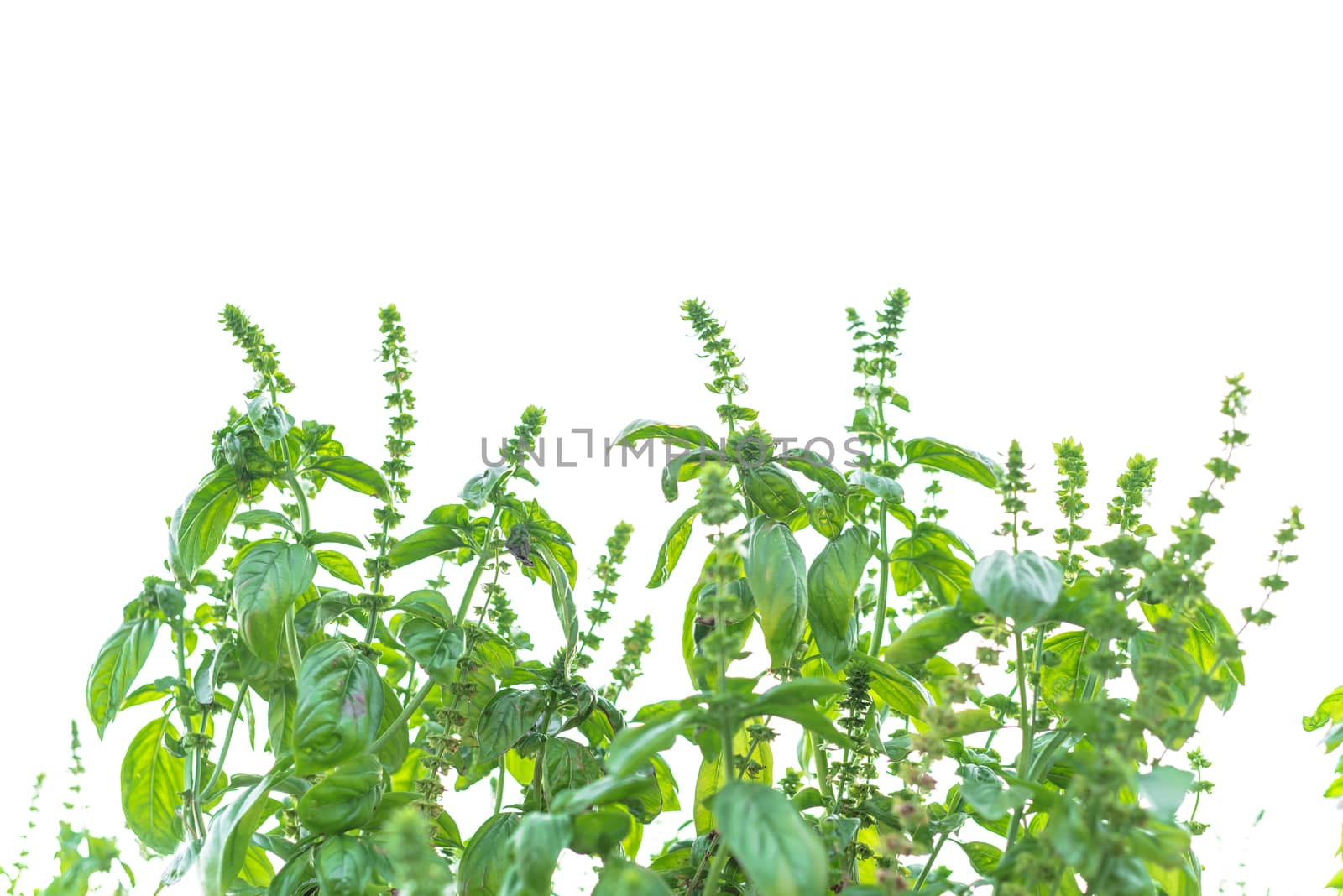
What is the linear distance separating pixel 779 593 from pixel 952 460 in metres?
0.24

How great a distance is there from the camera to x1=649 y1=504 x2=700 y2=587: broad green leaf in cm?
99

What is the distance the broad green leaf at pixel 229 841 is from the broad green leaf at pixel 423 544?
0.21m

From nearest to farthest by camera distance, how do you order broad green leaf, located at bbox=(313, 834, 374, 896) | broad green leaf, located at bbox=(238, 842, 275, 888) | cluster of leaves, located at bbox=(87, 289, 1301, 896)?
cluster of leaves, located at bbox=(87, 289, 1301, 896) → broad green leaf, located at bbox=(313, 834, 374, 896) → broad green leaf, located at bbox=(238, 842, 275, 888)

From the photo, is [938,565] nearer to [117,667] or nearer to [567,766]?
[567,766]

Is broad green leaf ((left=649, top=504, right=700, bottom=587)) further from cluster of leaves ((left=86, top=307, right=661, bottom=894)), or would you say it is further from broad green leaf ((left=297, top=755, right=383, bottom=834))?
broad green leaf ((left=297, top=755, right=383, bottom=834))

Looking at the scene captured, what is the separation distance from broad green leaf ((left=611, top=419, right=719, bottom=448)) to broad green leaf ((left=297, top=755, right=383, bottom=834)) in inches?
13.1

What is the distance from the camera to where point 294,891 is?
0.81m

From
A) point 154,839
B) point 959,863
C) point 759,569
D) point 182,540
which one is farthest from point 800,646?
point 154,839

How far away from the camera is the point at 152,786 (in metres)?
1.07

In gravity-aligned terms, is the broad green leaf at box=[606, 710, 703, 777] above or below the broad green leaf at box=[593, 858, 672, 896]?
above

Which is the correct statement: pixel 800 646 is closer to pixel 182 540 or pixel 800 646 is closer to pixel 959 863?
pixel 959 863

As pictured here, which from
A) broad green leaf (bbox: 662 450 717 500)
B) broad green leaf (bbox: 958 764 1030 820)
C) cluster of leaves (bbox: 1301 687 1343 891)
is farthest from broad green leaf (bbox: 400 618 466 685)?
cluster of leaves (bbox: 1301 687 1343 891)

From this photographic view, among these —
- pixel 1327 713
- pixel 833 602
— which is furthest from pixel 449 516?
pixel 1327 713

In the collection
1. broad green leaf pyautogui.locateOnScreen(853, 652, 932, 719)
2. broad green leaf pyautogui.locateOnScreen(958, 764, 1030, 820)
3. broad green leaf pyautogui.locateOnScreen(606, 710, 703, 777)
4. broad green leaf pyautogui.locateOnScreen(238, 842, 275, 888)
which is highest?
broad green leaf pyautogui.locateOnScreen(853, 652, 932, 719)
